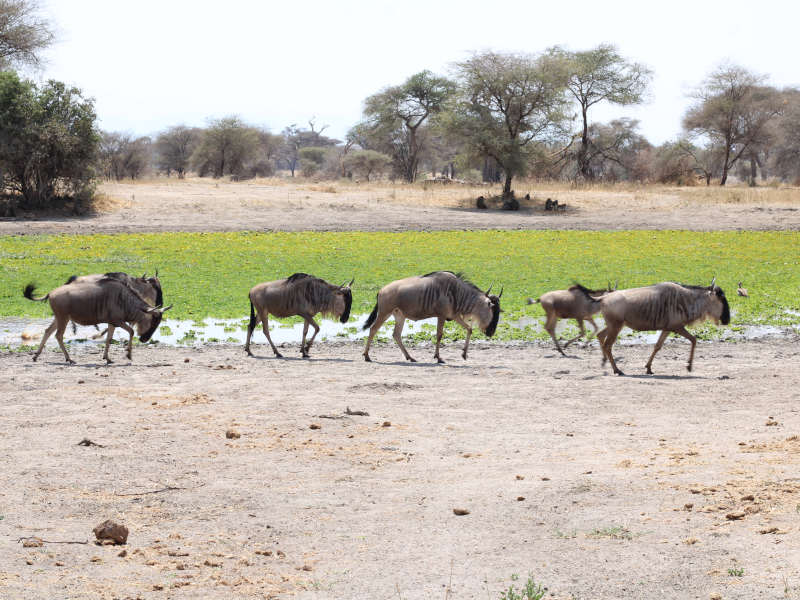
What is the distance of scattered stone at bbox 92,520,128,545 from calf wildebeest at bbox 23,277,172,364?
6.90m

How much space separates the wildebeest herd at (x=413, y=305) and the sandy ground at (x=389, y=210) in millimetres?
21188

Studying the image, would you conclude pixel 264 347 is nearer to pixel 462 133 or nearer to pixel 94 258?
pixel 94 258

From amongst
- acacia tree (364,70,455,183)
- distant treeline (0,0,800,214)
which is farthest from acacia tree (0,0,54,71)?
acacia tree (364,70,455,183)

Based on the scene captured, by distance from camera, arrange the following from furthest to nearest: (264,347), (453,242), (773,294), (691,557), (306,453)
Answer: (453,242)
(773,294)
(264,347)
(306,453)
(691,557)

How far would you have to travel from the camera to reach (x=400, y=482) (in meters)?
7.48

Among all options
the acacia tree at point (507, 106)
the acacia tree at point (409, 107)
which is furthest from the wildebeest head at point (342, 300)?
the acacia tree at point (409, 107)

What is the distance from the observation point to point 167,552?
19.6 feet

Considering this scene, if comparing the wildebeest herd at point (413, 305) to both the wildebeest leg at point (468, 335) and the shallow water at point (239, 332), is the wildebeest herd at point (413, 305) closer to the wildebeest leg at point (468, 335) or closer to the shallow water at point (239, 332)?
the wildebeest leg at point (468, 335)

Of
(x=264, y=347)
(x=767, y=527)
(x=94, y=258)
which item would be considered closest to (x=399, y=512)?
(x=767, y=527)

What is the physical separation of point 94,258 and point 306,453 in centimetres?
1785

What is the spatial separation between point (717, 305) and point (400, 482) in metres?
6.75

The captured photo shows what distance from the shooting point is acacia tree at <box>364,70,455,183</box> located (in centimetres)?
6819

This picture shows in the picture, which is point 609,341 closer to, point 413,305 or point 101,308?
point 413,305

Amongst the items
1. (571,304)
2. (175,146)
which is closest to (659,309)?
(571,304)
